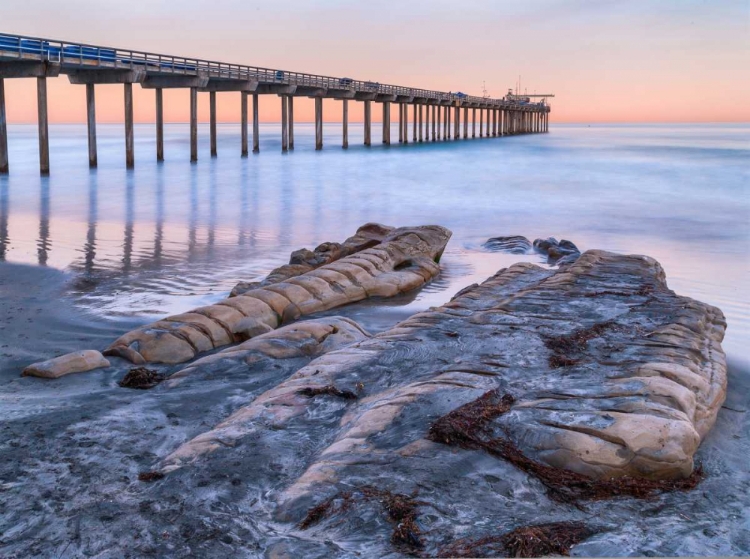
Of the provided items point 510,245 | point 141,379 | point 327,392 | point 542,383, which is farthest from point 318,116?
point 542,383

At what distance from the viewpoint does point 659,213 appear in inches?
786

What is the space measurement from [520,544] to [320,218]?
1487cm

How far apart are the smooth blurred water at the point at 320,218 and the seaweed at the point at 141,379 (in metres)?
2.61

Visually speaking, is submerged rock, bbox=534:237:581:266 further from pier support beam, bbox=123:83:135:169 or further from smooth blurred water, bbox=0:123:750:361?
pier support beam, bbox=123:83:135:169

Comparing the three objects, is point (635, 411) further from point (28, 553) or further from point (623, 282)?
point (623, 282)

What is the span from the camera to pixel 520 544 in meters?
3.42

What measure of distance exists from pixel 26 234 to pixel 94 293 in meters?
5.64

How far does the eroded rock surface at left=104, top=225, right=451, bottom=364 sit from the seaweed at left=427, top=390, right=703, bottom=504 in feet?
10.0

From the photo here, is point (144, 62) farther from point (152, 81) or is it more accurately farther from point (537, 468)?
point (537, 468)

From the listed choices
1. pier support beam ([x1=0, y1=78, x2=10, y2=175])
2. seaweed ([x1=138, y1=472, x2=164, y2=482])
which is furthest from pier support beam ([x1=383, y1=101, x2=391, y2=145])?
seaweed ([x1=138, y1=472, x2=164, y2=482])

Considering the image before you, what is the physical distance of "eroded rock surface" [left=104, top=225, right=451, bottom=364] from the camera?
6.88 meters

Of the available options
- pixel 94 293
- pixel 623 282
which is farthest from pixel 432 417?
pixel 94 293

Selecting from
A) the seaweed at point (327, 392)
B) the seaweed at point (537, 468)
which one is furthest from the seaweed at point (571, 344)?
the seaweed at point (327, 392)

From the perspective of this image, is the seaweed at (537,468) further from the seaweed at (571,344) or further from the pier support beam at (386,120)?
the pier support beam at (386,120)
